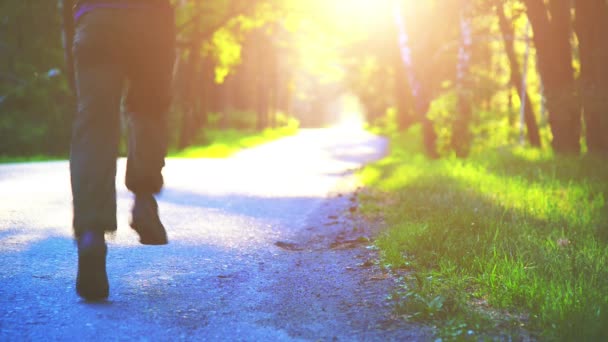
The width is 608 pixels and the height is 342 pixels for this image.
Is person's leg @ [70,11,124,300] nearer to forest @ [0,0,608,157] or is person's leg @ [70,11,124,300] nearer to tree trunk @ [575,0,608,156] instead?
forest @ [0,0,608,157]

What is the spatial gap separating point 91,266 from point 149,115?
0.92 meters

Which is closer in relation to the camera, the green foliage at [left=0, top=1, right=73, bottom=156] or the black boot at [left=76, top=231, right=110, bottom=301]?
the black boot at [left=76, top=231, right=110, bottom=301]

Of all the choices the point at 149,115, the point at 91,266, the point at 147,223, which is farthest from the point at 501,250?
the point at 91,266

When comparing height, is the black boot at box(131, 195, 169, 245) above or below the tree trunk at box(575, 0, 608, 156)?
below

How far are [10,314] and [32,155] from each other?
54.8 feet

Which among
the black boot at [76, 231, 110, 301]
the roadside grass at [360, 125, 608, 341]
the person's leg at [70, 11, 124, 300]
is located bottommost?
the roadside grass at [360, 125, 608, 341]

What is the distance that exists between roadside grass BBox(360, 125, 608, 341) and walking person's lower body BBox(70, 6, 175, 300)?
1444mm

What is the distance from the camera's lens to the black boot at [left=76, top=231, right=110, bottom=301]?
2.82 metres

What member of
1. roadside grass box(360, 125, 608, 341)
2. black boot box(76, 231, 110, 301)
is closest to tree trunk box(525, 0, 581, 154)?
roadside grass box(360, 125, 608, 341)

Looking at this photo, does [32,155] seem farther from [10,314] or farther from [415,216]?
[10,314]

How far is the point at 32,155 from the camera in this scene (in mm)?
18078

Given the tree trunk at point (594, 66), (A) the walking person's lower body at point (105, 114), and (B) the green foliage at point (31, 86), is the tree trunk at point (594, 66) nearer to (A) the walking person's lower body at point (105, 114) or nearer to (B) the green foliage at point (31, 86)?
(A) the walking person's lower body at point (105, 114)

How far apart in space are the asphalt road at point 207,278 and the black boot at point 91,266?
8 centimetres

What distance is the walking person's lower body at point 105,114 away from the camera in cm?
287
